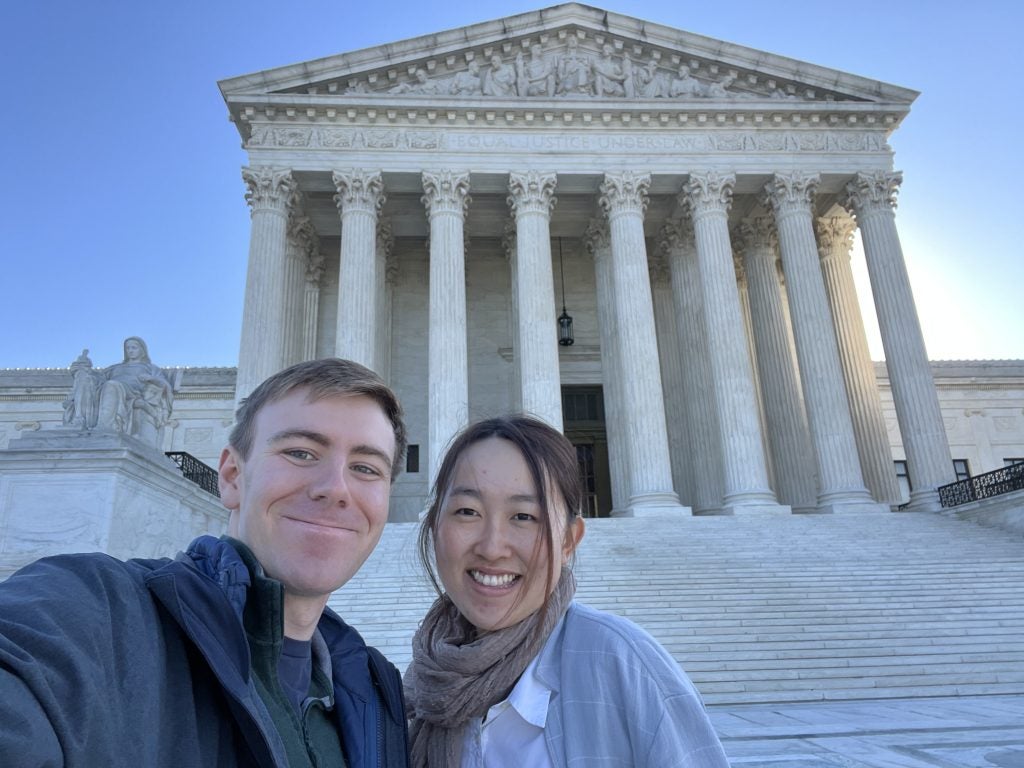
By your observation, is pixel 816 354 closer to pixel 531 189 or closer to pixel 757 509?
pixel 757 509

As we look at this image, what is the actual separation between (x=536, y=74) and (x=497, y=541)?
23.5 metres

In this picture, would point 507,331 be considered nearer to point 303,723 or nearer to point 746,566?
point 746,566

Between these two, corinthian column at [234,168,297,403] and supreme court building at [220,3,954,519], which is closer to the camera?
corinthian column at [234,168,297,403]

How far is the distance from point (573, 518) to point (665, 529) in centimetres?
1523

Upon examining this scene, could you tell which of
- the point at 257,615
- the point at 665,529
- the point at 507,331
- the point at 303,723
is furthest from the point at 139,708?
the point at 507,331

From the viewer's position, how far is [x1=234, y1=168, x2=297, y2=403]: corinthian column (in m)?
19.3

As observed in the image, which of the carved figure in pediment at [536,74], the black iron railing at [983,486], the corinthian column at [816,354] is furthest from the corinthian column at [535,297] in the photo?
the black iron railing at [983,486]

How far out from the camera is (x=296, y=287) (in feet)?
75.0

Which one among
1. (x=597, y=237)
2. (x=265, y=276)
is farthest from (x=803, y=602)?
(x=265, y=276)

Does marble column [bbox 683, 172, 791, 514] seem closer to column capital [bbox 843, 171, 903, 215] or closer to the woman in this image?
column capital [bbox 843, 171, 903, 215]

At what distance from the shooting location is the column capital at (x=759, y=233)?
81.2ft

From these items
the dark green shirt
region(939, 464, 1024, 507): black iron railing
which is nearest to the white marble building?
region(939, 464, 1024, 507): black iron railing

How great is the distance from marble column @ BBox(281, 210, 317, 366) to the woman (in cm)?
2009

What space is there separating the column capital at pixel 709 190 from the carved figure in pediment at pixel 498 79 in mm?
6982
